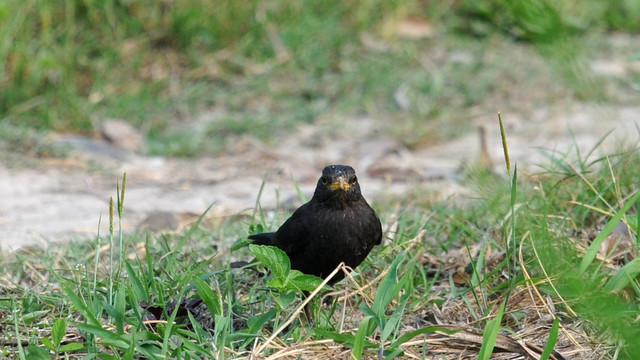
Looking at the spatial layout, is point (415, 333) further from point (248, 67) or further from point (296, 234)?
point (248, 67)

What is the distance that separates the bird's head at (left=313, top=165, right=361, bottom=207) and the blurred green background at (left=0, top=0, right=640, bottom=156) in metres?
3.11

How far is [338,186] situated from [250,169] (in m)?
2.85

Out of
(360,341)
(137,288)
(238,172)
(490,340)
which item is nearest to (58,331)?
(137,288)

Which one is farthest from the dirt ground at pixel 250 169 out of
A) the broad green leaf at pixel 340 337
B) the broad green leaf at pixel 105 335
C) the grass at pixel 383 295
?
the broad green leaf at pixel 340 337

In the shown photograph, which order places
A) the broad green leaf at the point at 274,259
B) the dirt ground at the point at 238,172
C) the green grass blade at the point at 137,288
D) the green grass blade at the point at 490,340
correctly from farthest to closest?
the dirt ground at the point at 238,172 → the green grass blade at the point at 137,288 → the broad green leaf at the point at 274,259 → the green grass blade at the point at 490,340

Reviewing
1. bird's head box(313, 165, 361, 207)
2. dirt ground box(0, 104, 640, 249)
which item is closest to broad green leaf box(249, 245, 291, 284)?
bird's head box(313, 165, 361, 207)

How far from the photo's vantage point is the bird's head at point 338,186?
9.64ft

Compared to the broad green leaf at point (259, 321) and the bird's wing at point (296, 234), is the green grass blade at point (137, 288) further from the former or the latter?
the bird's wing at point (296, 234)

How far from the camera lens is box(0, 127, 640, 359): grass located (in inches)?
96.7

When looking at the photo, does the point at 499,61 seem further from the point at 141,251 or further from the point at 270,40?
the point at 141,251

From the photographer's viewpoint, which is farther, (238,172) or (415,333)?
(238,172)

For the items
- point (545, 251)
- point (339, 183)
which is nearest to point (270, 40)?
point (339, 183)

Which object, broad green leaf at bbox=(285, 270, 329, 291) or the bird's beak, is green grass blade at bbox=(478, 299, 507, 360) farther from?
the bird's beak

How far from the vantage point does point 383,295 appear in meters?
2.50
